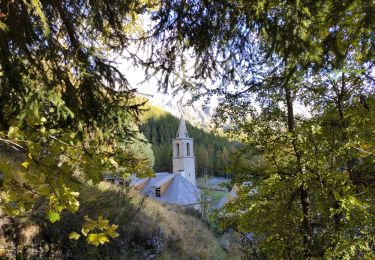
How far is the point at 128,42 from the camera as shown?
4.48 m

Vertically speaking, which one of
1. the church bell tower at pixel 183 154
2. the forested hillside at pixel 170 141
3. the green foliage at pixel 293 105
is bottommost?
the green foliage at pixel 293 105

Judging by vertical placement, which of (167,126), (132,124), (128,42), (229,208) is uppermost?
(167,126)

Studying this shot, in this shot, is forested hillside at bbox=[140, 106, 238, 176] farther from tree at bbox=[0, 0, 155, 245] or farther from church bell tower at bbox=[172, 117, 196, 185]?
tree at bbox=[0, 0, 155, 245]

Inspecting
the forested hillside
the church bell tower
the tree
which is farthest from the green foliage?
the forested hillside

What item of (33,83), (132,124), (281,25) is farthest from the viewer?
(132,124)

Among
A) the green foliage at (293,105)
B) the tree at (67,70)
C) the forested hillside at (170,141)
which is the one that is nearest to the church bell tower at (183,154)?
the forested hillside at (170,141)

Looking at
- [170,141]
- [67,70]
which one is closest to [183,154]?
[67,70]

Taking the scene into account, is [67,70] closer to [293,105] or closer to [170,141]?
[293,105]

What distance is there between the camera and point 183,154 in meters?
41.7

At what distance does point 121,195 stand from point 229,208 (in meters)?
3.30

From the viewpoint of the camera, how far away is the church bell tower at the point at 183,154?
4131 centimetres

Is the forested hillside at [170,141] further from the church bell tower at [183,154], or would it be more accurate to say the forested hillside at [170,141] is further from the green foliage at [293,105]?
the green foliage at [293,105]

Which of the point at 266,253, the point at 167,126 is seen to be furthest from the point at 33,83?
the point at 167,126

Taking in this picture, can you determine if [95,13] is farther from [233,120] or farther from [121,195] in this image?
[121,195]
